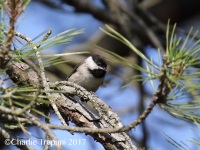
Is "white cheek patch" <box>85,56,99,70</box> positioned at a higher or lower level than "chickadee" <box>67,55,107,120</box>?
higher

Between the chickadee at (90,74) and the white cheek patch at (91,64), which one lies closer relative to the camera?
the chickadee at (90,74)

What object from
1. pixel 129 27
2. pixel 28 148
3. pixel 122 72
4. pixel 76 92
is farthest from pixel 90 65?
pixel 28 148

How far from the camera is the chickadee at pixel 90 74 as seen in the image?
136 inches

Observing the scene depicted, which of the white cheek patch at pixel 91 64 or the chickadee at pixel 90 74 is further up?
the white cheek patch at pixel 91 64

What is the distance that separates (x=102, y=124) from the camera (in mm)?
1922

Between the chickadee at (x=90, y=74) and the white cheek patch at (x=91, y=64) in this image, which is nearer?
the chickadee at (x=90, y=74)

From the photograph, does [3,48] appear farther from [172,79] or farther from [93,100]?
[93,100]

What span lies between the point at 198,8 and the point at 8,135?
3.84 meters

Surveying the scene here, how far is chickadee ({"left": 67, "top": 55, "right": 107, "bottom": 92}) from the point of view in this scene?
11.4ft

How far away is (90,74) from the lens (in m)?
3.54

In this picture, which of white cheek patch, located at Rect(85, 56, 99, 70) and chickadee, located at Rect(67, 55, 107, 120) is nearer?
chickadee, located at Rect(67, 55, 107, 120)

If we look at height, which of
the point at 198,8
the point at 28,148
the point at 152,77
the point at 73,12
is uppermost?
the point at 198,8

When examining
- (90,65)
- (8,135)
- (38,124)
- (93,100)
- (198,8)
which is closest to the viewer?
(38,124)

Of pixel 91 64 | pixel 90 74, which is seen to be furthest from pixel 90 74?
pixel 91 64
